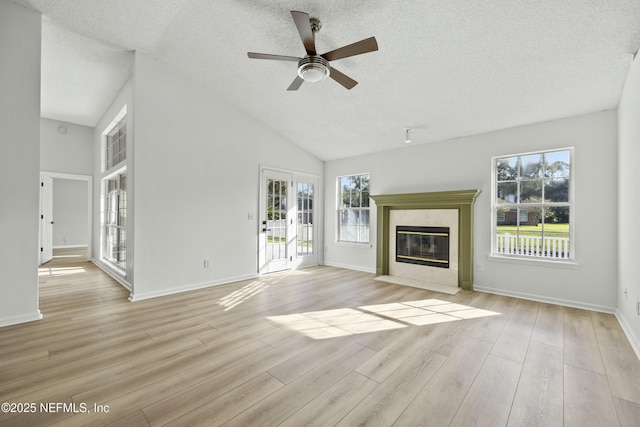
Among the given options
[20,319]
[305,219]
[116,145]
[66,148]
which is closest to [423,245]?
[305,219]

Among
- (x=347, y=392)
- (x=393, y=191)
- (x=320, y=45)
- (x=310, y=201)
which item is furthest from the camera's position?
(x=310, y=201)

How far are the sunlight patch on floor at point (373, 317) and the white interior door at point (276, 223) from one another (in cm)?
237

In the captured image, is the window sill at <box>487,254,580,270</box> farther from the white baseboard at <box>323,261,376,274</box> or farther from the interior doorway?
the interior doorway

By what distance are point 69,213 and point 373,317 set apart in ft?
33.3

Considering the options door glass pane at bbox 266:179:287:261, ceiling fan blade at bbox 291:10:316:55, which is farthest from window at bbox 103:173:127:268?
ceiling fan blade at bbox 291:10:316:55

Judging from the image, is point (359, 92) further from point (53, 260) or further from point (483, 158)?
point (53, 260)

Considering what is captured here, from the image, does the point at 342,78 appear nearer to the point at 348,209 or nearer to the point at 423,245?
the point at 423,245

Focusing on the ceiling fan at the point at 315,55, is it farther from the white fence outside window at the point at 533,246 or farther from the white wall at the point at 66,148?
the white wall at the point at 66,148

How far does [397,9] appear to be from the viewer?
2639 mm

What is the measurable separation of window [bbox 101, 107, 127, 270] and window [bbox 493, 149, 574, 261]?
19.9 ft

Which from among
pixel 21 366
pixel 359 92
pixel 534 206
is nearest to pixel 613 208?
pixel 534 206

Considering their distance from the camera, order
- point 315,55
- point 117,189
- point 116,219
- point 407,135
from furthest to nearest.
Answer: point 116,219
point 117,189
point 407,135
point 315,55

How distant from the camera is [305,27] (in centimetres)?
225

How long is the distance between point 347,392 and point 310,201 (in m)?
4.86
